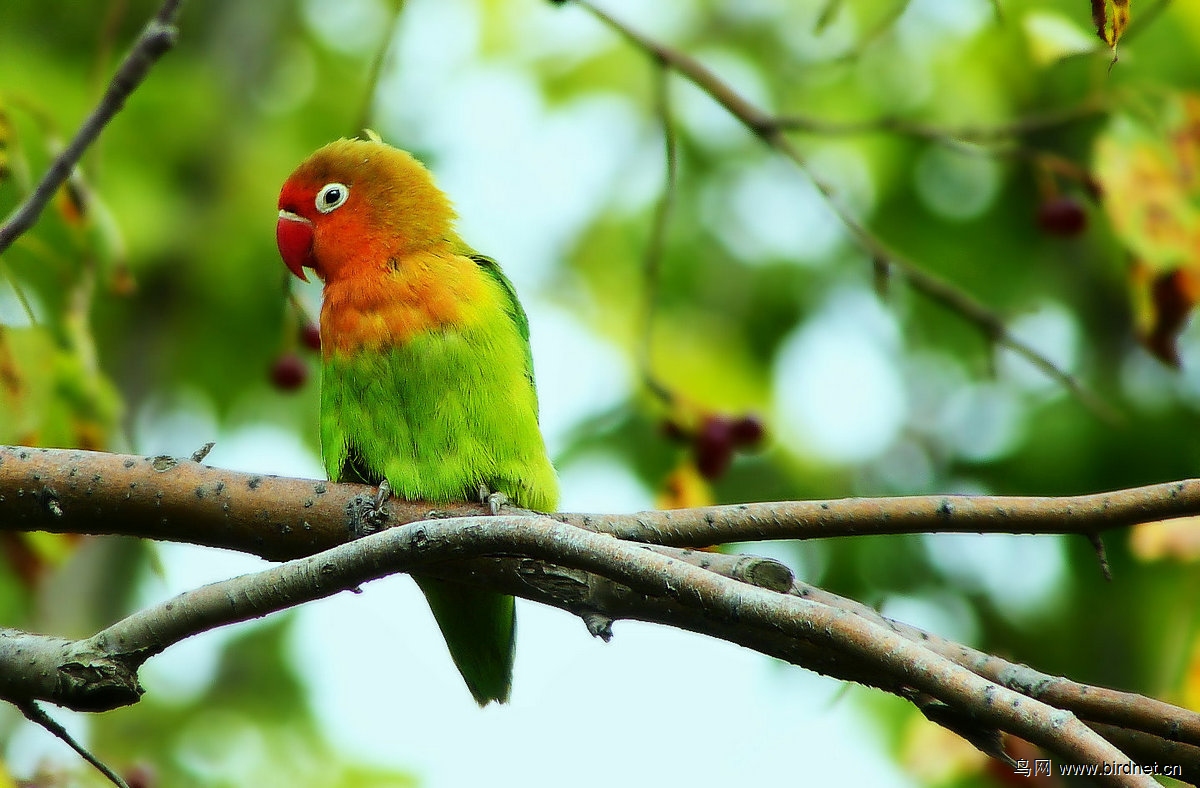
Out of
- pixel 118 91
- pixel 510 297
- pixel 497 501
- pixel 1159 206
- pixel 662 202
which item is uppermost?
pixel 1159 206

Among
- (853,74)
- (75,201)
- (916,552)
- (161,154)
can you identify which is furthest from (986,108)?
(75,201)

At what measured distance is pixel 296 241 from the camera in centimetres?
457

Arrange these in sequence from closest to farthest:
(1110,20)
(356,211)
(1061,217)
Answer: (1110,20) < (356,211) < (1061,217)

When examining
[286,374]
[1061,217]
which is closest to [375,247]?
[286,374]

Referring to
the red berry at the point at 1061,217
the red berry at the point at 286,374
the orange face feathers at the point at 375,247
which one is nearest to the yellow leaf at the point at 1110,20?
the orange face feathers at the point at 375,247

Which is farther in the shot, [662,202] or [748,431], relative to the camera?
[748,431]

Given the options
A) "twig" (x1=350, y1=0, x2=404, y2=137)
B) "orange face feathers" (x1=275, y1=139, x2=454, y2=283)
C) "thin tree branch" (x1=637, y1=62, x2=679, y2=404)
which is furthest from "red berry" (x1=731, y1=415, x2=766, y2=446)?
"twig" (x1=350, y1=0, x2=404, y2=137)

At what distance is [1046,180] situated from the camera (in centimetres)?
474

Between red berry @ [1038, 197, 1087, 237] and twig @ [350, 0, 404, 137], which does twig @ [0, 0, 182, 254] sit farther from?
red berry @ [1038, 197, 1087, 237]

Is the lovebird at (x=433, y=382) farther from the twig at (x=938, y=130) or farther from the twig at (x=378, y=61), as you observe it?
the twig at (x=938, y=130)

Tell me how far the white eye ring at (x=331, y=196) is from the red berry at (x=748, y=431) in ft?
5.87

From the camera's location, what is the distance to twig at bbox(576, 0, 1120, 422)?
374 cm

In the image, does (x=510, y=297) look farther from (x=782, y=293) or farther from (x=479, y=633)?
(x=782, y=293)

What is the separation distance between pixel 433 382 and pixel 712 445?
4.27ft
